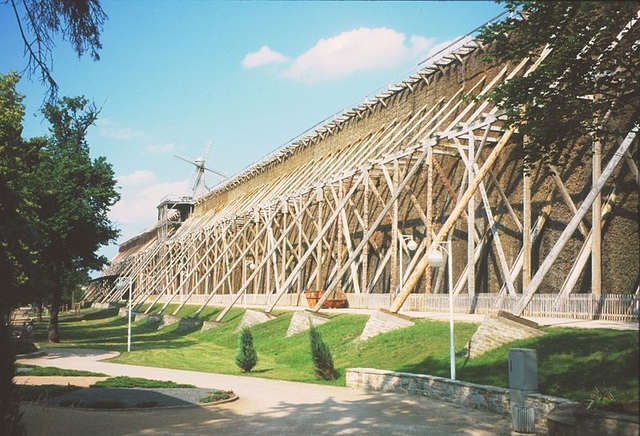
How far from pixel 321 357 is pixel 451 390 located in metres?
5.51

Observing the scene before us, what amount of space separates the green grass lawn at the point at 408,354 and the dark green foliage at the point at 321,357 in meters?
0.29

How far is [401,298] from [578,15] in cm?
1194

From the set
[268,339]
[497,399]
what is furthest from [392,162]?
[497,399]

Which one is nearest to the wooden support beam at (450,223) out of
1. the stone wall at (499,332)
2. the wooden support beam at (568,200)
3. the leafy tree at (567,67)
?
the wooden support beam at (568,200)

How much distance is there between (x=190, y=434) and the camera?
11.0 metres

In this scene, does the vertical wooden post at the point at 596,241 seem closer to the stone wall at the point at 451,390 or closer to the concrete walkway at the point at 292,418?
the stone wall at the point at 451,390

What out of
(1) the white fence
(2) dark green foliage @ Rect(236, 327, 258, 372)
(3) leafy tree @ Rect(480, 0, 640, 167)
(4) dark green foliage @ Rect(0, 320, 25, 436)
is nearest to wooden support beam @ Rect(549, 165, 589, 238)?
(1) the white fence

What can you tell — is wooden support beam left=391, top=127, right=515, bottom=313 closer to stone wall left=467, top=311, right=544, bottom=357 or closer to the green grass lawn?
the green grass lawn

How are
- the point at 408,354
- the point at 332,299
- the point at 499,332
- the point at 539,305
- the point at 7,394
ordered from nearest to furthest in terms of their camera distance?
1. the point at 7,394
2. the point at 499,332
3. the point at 408,354
4. the point at 539,305
5. the point at 332,299

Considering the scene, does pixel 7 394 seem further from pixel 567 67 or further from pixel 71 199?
pixel 71 199

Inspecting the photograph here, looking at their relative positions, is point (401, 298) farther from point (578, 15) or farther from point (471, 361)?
point (578, 15)

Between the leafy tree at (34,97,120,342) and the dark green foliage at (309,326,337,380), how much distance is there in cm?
2119

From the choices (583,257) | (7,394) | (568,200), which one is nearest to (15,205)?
(7,394)

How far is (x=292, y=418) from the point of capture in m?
12.4
